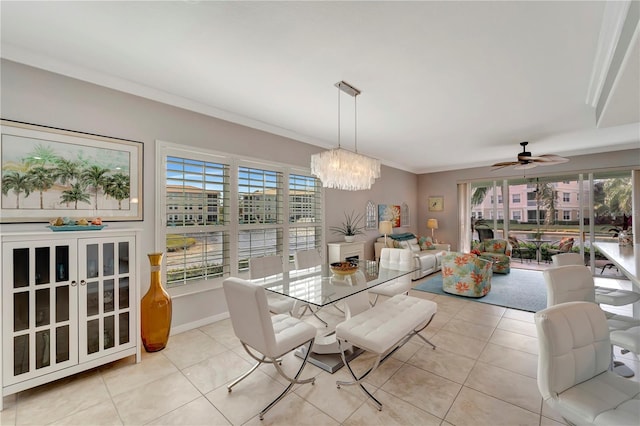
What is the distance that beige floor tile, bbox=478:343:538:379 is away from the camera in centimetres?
228

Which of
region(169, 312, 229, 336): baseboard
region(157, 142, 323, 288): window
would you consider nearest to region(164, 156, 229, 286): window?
region(157, 142, 323, 288): window

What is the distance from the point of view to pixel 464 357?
249cm

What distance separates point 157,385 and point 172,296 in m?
1.04

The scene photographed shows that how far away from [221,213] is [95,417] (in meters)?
2.15

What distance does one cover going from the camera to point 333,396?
197cm

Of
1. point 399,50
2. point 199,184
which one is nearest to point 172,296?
point 199,184

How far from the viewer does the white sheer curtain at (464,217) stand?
24.4 ft

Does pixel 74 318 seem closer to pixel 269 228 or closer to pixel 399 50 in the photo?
pixel 269 228

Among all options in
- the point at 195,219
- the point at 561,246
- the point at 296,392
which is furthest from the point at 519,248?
the point at 195,219

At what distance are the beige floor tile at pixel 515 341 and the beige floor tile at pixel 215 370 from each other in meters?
2.60

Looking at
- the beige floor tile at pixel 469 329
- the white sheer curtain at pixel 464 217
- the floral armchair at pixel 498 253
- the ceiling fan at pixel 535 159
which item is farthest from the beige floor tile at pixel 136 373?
the white sheer curtain at pixel 464 217

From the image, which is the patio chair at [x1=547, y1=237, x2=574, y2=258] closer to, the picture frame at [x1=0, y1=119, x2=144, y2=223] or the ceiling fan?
the ceiling fan

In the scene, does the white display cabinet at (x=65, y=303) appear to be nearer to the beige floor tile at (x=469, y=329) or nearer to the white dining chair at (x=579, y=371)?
the white dining chair at (x=579, y=371)

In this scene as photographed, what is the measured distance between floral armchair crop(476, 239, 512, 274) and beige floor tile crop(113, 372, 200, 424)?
5.82m
